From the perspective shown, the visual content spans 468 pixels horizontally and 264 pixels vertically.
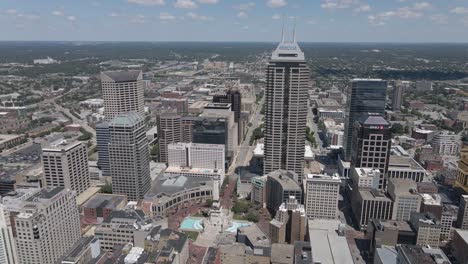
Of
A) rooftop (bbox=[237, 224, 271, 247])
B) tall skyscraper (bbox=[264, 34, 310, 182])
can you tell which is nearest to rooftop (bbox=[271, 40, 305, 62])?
tall skyscraper (bbox=[264, 34, 310, 182])

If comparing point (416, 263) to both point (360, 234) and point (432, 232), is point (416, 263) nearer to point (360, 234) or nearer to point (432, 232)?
point (432, 232)

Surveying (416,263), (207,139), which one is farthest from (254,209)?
(416,263)

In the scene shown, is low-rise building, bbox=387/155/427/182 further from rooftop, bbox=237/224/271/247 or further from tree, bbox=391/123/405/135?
tree, bbox=391/123/405/135

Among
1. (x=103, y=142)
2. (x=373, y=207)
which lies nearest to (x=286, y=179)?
(x=373, y=207)

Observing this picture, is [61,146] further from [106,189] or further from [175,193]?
[175,193]

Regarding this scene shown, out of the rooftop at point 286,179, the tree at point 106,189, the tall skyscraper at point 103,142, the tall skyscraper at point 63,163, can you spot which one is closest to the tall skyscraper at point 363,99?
the rooftop at point 286,179

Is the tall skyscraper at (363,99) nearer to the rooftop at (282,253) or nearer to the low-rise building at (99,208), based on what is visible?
the rooftop at (282,253)
